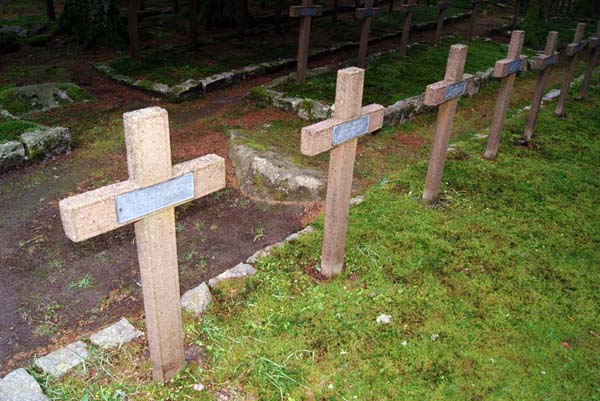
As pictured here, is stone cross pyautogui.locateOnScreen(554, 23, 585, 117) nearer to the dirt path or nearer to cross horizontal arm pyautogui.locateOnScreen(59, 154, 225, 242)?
the dirt path

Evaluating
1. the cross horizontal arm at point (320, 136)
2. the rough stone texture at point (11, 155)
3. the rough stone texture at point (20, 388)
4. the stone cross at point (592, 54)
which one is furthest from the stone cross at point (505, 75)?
the rough stone texture at point (11, 155)

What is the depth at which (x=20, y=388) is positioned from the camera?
3188 mm

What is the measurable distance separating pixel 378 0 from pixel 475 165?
68.3 ft

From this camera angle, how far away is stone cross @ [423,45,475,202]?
5402mm

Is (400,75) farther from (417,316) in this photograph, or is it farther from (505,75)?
(417,316)

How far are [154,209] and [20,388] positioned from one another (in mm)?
1566

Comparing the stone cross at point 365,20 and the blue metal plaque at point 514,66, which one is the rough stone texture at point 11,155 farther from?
the stone cross at point 365,20

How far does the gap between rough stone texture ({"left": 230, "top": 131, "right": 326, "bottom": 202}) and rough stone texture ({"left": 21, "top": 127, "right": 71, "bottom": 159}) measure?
118 inches

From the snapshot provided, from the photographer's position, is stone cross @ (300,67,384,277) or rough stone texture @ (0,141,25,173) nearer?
stone cross @ (300,67,384,277)

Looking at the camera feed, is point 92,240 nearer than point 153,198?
No

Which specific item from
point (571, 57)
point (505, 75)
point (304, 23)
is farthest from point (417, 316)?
point (304, 23)

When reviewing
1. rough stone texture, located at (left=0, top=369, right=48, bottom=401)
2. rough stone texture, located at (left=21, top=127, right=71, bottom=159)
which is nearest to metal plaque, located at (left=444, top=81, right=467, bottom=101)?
rough stone texture, located at (left=0, top=369, right=48, bottom=401)

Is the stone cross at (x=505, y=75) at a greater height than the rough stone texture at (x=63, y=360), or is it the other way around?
the stone cross at (x=505, y=75)

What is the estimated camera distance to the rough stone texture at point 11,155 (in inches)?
277
